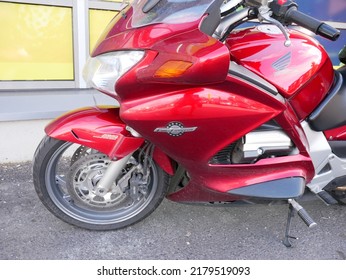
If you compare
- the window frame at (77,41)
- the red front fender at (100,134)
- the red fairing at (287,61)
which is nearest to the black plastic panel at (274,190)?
the red fairing at (287,61)

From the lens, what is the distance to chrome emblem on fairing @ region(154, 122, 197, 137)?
63.7 inches

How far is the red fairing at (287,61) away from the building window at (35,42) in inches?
89.3

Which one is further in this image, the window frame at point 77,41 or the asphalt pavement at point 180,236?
the window frame at point 77,41

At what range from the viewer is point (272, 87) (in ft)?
5.49

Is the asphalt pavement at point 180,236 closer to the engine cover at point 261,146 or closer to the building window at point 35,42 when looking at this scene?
the engine cover at point 261,146

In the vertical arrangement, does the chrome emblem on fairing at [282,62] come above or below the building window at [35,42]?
above

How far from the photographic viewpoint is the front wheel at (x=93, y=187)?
1.94m

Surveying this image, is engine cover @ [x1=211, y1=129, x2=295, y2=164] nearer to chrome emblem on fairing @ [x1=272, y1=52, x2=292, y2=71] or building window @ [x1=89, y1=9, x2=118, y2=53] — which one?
chrome emblem on fairing @ [x1=272, y1=52, x2=292, y2=71]

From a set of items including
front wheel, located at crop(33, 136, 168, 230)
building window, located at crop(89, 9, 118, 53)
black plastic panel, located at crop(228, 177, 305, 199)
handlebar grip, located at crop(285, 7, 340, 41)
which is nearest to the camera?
handlebar grip, located at crop(285, 7, 340, 41)

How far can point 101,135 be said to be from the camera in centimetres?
179

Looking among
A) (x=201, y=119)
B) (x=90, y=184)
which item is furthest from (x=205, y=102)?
(x=90, y=184)

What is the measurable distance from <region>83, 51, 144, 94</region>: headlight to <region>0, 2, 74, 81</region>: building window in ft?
6.73

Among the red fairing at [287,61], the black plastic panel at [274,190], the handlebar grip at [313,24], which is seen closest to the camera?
the handlebar grip at [313,24]

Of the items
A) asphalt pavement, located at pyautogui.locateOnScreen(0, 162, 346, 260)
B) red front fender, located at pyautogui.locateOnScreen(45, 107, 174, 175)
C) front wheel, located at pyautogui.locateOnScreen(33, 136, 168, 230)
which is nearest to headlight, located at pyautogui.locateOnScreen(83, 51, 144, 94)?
red front fender, located at pyautogui.locateOnScreen(45, 107, 174, 175)
